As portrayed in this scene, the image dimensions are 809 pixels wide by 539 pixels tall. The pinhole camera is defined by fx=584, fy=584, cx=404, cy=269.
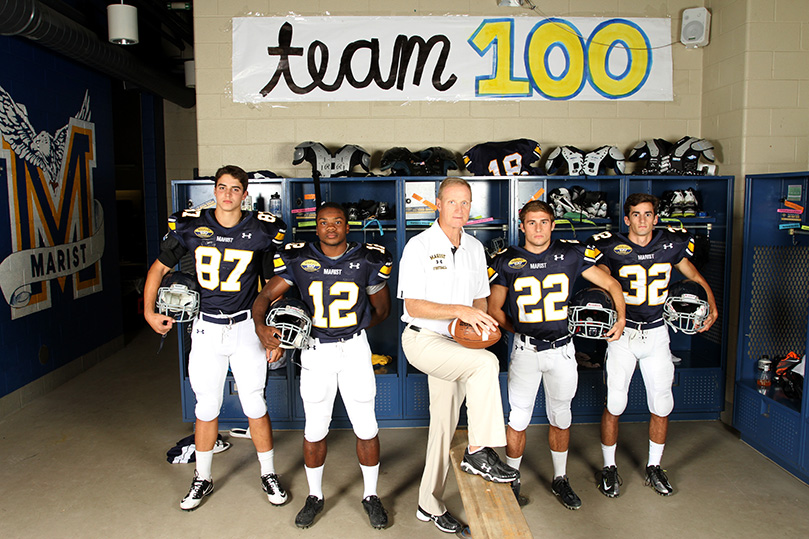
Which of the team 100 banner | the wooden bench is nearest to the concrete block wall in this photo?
the team 100 banner

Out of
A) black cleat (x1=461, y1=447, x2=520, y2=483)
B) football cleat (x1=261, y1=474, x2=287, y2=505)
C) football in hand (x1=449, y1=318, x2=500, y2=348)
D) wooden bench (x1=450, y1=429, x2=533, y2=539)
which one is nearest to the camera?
wooden bench (x1=450, y1=429, x2=533, y2=539)

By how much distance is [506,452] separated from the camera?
3.23 m

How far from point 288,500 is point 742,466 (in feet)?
9.04

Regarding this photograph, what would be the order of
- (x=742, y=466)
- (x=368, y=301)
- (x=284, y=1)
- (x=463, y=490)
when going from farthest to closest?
1. (x=284, y=1)
2. (x=742, y=466)
3. (x=368, y=301)
4. (x=463, y=490)

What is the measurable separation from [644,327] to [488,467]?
1359mm

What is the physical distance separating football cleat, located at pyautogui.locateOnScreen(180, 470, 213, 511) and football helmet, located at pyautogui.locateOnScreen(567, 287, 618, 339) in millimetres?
2181

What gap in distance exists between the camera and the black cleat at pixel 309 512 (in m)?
2.95

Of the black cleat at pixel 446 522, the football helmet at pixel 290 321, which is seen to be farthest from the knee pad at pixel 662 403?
the football helmet at pixel 290 321

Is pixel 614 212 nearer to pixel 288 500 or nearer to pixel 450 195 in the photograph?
pixel 450 195

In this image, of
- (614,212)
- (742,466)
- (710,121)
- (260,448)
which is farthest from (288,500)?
(710,121)

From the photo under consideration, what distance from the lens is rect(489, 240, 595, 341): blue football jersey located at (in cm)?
309

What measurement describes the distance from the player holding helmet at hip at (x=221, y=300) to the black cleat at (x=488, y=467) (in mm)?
1178

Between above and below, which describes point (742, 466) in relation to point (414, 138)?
below

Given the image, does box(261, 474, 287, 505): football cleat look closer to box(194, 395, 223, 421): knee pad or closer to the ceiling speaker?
box(194, 395, 223, 421): knee pad
